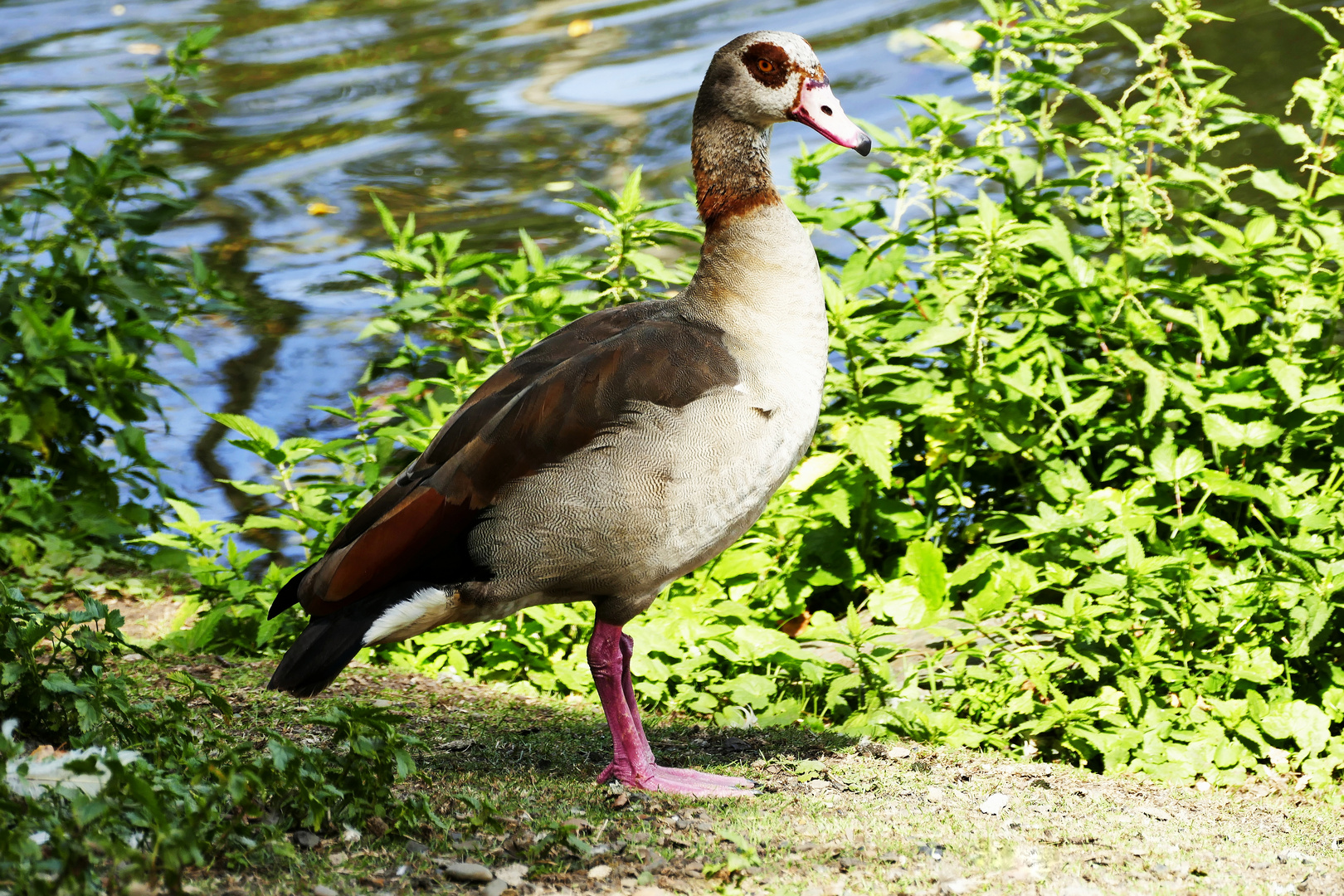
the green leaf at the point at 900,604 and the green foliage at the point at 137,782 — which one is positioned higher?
the green foliage at the point at 137,782

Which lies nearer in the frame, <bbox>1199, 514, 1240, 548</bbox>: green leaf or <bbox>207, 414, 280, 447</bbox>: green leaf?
<bbox>1199, 514, 1240, 548</bbox>: green leaf

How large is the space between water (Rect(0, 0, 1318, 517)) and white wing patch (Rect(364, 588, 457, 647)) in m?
3.27

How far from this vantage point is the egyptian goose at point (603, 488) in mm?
3533

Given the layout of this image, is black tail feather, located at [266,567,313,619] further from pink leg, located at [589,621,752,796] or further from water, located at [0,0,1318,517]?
water, located at [0,0,1318,517]

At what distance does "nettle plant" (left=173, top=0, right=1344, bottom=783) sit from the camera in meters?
4.25

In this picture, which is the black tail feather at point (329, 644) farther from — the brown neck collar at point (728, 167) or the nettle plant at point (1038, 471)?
the brown neck collar at point (728, 167)

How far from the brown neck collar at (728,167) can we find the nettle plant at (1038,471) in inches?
41.0

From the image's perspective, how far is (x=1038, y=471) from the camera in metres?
5.13

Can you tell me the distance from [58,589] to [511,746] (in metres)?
2.41

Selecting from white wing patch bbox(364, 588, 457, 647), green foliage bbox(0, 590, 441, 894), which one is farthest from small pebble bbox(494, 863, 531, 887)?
white wing patch bbox(364, 588, 457, 647)

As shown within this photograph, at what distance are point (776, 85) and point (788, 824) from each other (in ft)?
6.99

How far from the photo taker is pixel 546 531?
11.7ft

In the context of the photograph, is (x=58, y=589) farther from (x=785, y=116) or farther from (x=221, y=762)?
(x=785, y=116)

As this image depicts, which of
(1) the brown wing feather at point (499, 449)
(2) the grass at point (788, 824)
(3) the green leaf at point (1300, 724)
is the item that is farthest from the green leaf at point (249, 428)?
(3) the green leaf at point (1300, 724)
